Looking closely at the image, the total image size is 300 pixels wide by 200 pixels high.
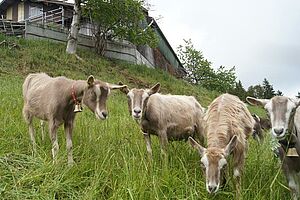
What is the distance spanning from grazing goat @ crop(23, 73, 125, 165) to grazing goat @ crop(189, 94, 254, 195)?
A: 1652 mm

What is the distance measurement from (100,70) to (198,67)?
37.6 m

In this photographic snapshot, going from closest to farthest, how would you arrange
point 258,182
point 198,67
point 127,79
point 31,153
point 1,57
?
point 258,182 < point 31,153 < point 1,57 < point 127,79 < point 198,67

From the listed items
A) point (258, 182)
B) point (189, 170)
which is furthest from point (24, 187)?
point (258, 182)

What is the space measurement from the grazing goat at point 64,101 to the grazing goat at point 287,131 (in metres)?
2.33

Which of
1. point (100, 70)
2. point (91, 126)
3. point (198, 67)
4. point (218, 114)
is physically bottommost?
point (198, 67)

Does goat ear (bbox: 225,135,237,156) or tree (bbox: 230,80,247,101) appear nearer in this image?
goat ear (bbox: 225,135,237,156)

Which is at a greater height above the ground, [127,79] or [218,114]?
[218,114]

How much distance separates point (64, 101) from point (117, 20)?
891 inches

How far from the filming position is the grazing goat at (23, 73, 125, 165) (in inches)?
272

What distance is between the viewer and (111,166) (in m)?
5.90

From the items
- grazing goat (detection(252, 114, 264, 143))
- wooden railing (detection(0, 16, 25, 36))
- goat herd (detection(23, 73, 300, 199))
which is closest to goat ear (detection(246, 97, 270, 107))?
goat herd (detection(23, 73, 300, 199))

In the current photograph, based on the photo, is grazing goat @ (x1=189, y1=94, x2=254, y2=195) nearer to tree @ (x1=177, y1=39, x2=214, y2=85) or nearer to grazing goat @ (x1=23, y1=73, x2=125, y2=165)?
grazing goat @ (x1=23, y1=73, x2=125, y2=165)

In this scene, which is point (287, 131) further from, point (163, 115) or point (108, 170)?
point (163, 115)

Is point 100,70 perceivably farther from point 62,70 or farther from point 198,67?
point 198,67
